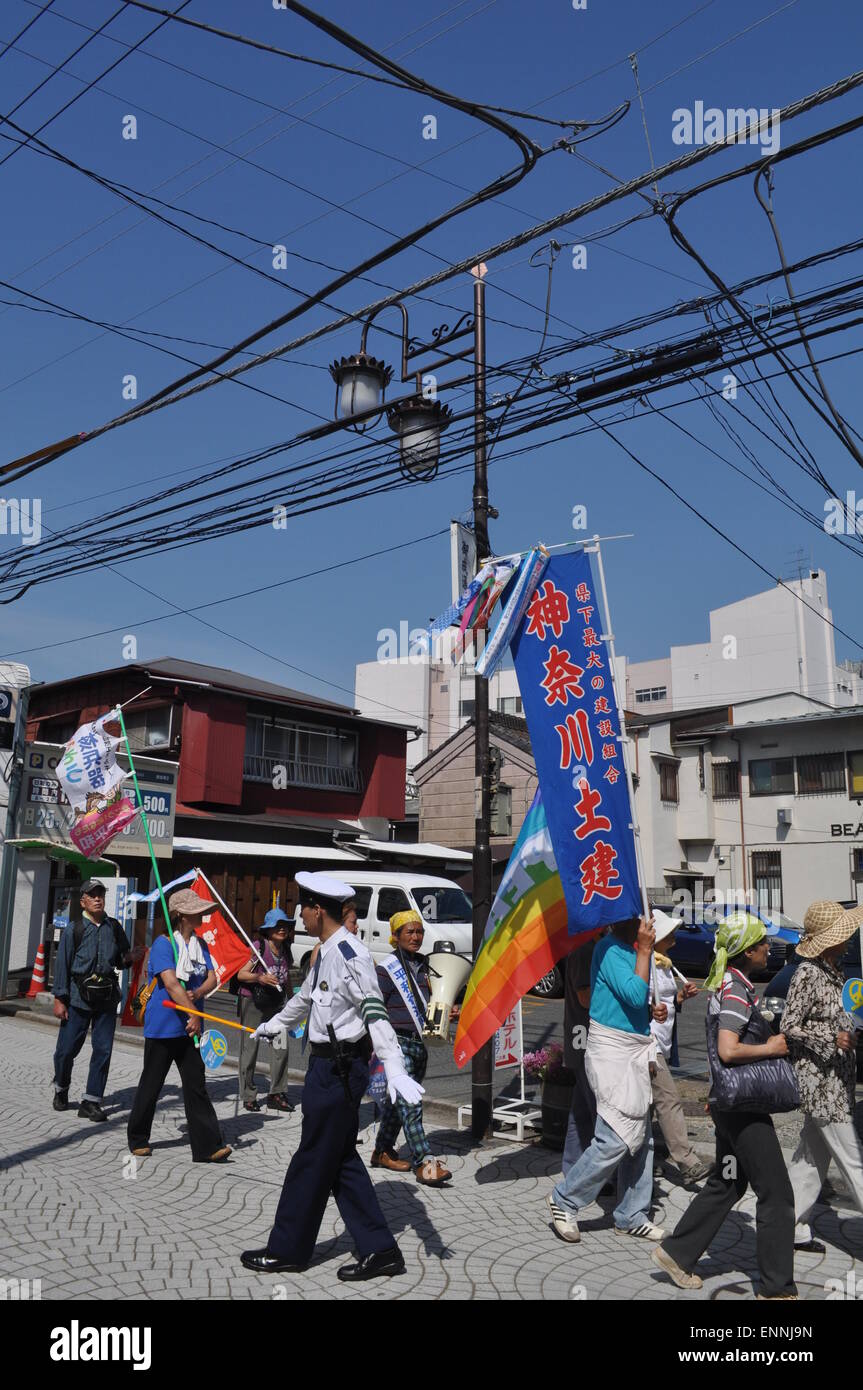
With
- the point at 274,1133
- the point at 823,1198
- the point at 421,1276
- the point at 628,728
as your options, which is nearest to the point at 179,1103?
the point at 274,1133

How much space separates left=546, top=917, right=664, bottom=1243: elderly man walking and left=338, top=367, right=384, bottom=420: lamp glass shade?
6582 mm

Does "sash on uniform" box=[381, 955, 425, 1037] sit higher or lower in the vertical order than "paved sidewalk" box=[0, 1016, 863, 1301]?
higher

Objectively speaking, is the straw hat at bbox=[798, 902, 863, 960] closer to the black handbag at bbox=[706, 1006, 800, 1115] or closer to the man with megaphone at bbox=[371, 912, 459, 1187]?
the black handbag at bbox=[706, 1006, 800, 1115]

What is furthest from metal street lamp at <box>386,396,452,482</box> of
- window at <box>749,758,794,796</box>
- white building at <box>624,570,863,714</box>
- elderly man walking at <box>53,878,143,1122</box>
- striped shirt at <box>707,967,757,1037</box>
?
white building at <box>624,570,863,714</box>

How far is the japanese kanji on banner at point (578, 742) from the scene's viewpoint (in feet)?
20.6

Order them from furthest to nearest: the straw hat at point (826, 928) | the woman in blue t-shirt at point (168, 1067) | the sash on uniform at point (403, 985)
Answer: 1. the woman in blue t-shirt at point (168, 1067)
2. the sash on uniform at point (403, 985)
3. the straw hat at point (826, 928)

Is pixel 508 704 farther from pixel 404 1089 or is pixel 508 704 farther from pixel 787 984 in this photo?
pixel 404 1089

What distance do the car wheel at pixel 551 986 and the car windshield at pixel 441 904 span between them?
2147 millimetres

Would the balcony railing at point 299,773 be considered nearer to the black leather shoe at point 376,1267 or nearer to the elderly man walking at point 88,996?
the elderly man walking at point 88,996

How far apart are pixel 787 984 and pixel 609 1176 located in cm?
520

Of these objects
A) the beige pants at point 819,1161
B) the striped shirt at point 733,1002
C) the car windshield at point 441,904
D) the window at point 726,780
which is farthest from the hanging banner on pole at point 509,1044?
the window at point 726,780

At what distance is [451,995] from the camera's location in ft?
48.0

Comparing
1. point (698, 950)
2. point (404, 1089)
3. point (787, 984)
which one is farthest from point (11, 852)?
point (698, 950)

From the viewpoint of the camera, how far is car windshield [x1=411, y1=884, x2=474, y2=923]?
18.9 metres
